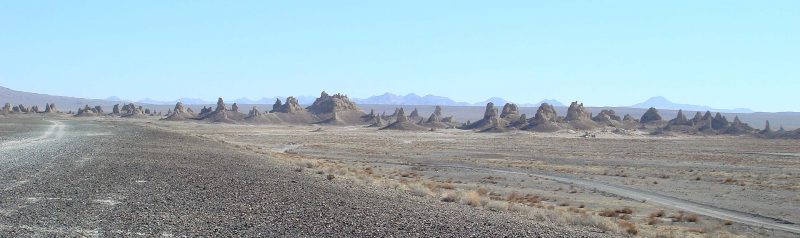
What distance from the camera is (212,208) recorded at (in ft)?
51.9

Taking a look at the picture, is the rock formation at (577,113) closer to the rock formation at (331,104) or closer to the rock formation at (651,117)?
the rock formation at (651,117)

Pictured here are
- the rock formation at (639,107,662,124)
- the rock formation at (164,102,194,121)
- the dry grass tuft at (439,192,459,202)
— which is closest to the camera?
the dry grass tuft at (439,192,459,202)

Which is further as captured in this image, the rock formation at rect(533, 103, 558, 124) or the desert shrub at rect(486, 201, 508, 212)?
the rock formation at rect(533, 103, 558, 124)

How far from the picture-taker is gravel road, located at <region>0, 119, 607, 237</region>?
13.2 metres

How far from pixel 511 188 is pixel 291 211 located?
1990 centimetres

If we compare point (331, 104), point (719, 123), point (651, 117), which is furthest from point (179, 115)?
point (719, 123)

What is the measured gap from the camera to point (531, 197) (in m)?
29.5


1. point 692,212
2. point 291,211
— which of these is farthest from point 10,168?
point 692,212

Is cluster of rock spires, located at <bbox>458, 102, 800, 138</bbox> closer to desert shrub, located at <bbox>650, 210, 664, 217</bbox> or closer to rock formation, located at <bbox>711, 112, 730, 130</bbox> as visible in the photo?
rock formation, located at <bbox>711, 112, 730, 130</bbox>

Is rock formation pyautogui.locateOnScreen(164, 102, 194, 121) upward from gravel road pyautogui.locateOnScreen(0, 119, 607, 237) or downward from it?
upward

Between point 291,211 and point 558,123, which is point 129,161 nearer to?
point 291,211

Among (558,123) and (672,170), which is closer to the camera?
(672,170)

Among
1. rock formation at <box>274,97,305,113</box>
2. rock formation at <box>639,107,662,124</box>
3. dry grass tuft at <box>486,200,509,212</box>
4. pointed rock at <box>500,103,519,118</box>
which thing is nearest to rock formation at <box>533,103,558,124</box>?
pointed rock at <box>500,103,519,118</box>

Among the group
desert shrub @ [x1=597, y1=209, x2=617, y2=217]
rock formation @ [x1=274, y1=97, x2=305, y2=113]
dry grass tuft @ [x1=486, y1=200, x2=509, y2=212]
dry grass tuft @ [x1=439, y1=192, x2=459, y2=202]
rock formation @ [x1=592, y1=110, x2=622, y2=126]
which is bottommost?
desert shrub @ [x1=597, y1=209, x2=617, y2=217]
